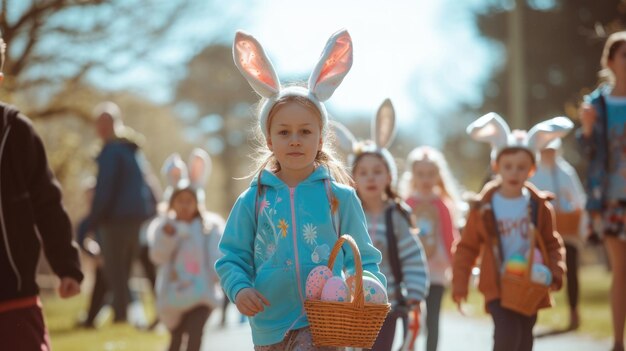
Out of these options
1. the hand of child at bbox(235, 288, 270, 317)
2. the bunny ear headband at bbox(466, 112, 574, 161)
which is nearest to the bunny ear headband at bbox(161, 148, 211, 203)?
the bunny ear headband at bbox(466, 112, 574, 161)

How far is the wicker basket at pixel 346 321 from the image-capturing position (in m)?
4.66

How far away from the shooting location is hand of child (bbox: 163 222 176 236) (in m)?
9.07

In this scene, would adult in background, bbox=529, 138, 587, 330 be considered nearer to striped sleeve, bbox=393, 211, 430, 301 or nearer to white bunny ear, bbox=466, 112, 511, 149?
white bunny ear, bbox=466, 112, 511, 149

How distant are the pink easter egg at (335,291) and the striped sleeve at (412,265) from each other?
2.86m

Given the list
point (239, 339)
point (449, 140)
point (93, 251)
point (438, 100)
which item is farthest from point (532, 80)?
point (239, 339)

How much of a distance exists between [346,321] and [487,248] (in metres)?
2.84

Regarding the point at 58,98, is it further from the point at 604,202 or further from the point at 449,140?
the point at 449,140

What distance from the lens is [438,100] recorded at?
43000mm

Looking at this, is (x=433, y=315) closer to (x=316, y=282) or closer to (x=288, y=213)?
(x=288, y=213)

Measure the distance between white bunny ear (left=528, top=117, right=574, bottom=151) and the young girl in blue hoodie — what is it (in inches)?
92.6

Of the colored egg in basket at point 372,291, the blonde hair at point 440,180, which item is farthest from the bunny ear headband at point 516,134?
the colored egg in basket at point 372,291

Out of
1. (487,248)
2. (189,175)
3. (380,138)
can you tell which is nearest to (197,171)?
(189,175)

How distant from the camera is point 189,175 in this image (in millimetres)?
9570

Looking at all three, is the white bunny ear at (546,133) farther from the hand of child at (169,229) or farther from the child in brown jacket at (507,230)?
the hand of child at (169,229)
